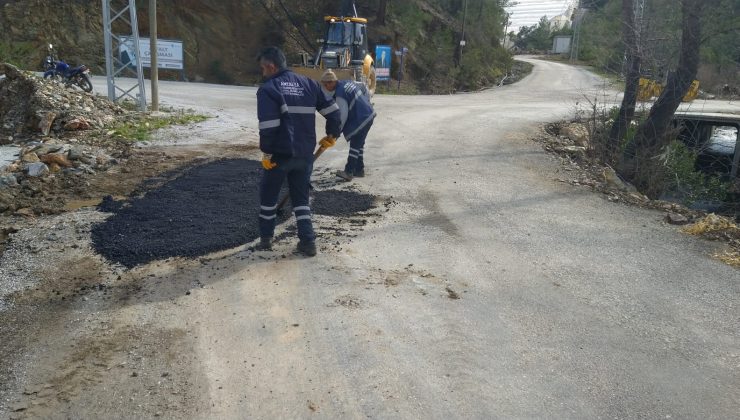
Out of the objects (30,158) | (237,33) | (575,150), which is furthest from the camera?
(237,33)

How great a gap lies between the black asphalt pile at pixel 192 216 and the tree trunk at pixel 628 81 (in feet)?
23.1

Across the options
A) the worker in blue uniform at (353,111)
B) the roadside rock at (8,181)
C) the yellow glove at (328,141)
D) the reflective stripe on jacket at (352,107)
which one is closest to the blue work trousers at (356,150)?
the worker in blue uniform at (353,111)

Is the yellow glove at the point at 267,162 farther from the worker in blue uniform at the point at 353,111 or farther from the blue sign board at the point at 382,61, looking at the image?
the blue sign board at the point at 382,61

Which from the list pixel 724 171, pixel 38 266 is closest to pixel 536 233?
pixel 38 266

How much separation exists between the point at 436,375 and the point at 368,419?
0.64 metres

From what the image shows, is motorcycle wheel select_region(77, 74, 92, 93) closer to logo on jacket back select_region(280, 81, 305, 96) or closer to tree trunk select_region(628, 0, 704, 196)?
logo on jacket back select_region(280, 81, 305, 96)

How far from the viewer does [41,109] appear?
10883 millimetres

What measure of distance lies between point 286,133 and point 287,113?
0.60 ft

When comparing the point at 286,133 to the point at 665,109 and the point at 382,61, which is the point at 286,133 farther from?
the point at 382,61

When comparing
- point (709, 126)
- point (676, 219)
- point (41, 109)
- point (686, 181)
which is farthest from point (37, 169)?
point (709, 126)

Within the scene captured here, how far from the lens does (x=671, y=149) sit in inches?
471

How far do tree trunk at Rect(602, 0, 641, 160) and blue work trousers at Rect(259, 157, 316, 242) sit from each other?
327 inches

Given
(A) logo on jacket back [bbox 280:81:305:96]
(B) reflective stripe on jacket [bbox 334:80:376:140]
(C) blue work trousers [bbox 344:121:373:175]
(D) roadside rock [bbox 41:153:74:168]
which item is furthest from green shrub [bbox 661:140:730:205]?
(D) roadside rock [bbox 41:153:74:168]

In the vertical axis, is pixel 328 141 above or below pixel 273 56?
below
